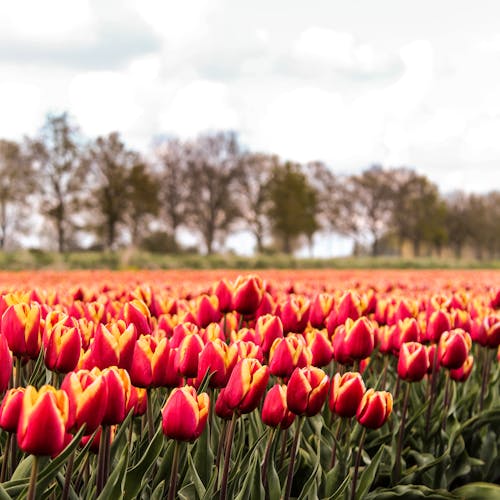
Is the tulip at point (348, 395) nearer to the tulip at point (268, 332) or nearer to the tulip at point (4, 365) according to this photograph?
the tulip at point (268, 332)

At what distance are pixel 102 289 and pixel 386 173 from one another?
229ft

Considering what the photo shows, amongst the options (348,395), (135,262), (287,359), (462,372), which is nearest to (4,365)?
(287,359)

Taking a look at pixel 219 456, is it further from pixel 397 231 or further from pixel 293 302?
pixel 397 231

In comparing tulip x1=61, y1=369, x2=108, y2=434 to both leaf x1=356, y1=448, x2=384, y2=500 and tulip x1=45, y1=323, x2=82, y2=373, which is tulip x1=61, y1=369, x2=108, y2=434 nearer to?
tulip x1=45, y1=323, x2=82, y2=373

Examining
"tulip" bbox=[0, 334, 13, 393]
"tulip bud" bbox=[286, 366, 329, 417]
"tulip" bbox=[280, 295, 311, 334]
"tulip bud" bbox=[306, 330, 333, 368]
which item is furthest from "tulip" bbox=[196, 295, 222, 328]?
"tulip" bbox=[0, 334, 13, 393]

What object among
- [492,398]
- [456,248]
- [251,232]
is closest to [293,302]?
[492,398]

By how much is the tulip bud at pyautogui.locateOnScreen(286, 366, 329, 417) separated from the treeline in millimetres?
45495

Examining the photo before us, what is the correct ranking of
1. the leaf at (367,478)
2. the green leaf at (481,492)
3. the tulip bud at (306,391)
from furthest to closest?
the green leaf at (481,492), the leaf at (367,478), the tulip bud at (306,391)

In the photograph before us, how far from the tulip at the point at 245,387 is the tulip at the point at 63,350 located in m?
0.49

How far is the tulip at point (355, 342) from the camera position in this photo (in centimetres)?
243

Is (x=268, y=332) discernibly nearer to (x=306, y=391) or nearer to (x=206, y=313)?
(x=206, y=313)

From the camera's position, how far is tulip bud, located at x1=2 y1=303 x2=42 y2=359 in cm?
201

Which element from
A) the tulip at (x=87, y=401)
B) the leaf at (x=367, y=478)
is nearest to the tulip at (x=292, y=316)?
the leaf at (x=367, y=478)

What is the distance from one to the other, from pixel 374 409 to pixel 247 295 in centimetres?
100
